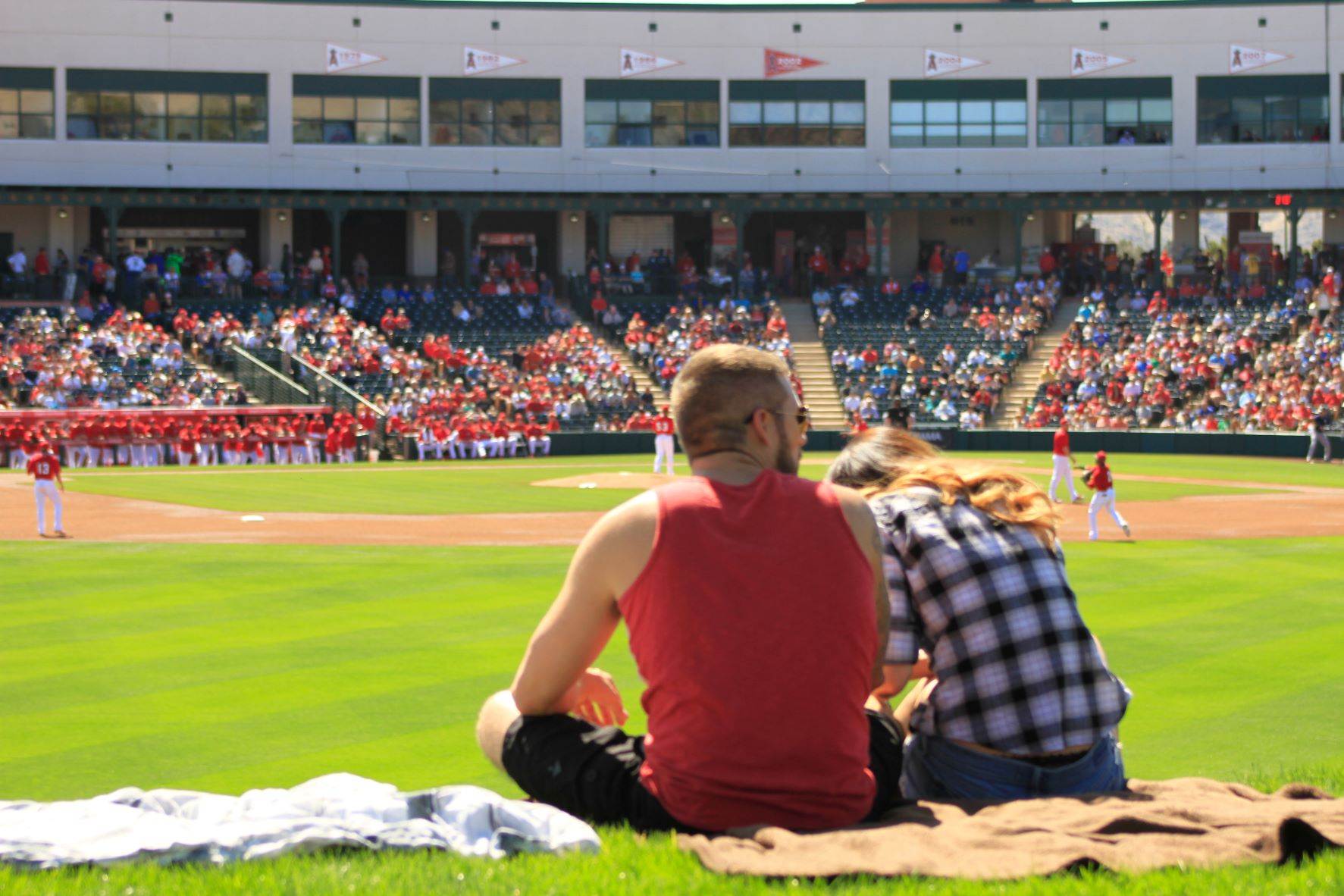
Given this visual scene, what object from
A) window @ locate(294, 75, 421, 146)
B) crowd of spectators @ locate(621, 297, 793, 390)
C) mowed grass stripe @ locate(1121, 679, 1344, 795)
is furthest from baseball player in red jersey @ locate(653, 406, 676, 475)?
window @ locate(294, 75, 421, 146)

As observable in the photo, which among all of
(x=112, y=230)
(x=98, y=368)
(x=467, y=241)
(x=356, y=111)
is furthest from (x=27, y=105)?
(x=98, y=368)

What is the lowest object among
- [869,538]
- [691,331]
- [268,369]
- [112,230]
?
[869,538]

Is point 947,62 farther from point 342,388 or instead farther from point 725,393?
point 725,393

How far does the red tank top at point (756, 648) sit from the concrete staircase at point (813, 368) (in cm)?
4491

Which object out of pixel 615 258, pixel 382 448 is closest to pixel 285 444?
pixel 382 448

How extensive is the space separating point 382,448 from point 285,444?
2.86 m

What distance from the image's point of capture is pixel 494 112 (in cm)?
6000

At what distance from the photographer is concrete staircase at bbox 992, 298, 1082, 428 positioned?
50125 millimetres

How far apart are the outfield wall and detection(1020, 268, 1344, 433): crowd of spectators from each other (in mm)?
855

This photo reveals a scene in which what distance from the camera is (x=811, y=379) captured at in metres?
53.8

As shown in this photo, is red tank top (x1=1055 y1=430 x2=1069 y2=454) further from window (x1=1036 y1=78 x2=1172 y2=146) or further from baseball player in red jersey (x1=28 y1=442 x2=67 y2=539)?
window (x1=1036 y1=78 x2=1172 y2=146)

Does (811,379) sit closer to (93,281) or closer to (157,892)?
(93,281)

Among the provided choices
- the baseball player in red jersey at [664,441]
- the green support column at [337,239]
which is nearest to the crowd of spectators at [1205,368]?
the baseball player in red jersey at [664,441]

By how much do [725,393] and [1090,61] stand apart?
196ft
